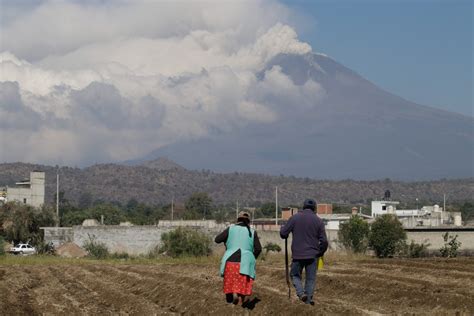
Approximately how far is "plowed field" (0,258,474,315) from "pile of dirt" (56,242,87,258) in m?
34.3

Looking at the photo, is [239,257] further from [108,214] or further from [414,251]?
[108,214]

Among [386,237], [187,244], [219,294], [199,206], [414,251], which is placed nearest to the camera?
[219,294]

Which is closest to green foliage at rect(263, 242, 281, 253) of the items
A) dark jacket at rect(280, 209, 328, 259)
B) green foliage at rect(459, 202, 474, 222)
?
dark jacket at rect(280, 209, 328, 259)

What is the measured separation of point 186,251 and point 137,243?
1524 centimetres

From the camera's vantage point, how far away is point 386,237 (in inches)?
2785

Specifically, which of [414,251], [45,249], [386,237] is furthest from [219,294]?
[45,249]

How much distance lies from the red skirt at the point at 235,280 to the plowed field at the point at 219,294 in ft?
1.17

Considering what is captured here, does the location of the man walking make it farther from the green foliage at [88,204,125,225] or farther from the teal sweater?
the green foliage at [88,204,125,225]

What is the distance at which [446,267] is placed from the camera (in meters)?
38.4

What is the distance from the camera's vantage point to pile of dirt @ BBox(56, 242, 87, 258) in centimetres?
7062

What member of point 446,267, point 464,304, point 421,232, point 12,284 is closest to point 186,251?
point 421,232

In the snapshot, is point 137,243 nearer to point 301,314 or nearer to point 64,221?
point 64,221

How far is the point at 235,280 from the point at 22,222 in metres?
75.4

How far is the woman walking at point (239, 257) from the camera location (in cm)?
1950
